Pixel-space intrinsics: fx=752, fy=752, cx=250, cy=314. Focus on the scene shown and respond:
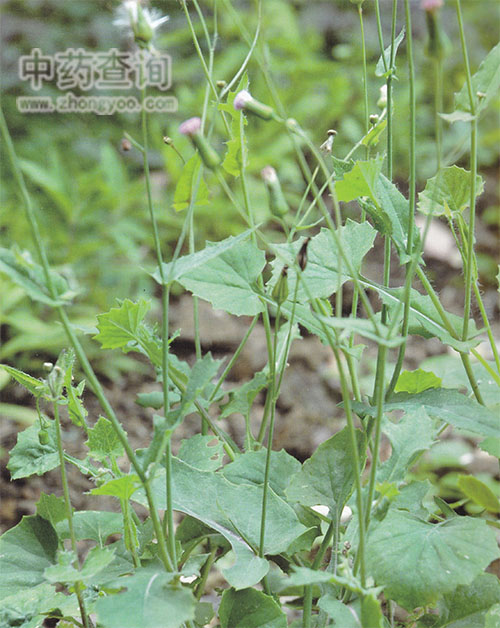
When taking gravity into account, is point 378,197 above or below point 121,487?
above

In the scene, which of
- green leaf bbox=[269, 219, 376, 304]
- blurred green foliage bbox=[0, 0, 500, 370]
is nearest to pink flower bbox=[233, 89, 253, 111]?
green leaf bbox=[269, 219, 376, 304]

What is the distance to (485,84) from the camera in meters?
0.42

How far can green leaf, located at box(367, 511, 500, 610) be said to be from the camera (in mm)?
363

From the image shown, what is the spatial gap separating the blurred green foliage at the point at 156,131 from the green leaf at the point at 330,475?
26.9 inches

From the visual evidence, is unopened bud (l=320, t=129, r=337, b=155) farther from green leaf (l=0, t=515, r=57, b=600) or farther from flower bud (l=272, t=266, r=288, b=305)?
green leaf (l=0, t=515, r=57, b=600)

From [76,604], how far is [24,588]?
3 centimetres

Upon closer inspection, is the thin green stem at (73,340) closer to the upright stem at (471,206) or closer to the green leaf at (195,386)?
the green leaf at (195,386)

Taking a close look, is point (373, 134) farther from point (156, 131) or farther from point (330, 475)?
point (156, 131)

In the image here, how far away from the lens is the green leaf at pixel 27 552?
1.47 feet

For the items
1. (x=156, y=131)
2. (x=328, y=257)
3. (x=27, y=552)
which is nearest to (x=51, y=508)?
(x=27, y=552)

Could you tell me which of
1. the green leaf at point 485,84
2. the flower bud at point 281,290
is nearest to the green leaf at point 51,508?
the flower bud at point 281,290

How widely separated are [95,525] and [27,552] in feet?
0.16

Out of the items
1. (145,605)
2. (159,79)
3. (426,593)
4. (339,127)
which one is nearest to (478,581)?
(426,593)

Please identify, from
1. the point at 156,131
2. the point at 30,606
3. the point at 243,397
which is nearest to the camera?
the point at 30,606
